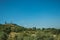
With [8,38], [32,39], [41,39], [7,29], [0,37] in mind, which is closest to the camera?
[41,39]

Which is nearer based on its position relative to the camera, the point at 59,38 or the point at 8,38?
the point at 59,38

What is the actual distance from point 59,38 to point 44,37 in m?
4.24

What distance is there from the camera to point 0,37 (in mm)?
34844

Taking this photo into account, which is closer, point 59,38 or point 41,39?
point 41,39

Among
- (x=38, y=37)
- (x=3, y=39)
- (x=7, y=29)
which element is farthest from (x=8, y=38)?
(x=38, y=37)

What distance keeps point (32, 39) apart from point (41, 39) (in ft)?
8.75

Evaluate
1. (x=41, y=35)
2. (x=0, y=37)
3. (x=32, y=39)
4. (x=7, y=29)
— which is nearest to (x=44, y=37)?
(x=41, y=35)

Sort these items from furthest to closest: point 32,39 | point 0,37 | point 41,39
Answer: point 0,37
point 32,39
point 41,39

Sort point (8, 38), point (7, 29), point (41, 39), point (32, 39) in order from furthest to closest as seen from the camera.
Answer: point (7, 29) → point (8, 38) → point (32, 39) → point (41, 39)

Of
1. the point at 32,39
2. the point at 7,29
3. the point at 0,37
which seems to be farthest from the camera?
the point at 7,29

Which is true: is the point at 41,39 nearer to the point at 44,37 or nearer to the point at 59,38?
the point at 44,37

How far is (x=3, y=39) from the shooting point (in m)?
35.7

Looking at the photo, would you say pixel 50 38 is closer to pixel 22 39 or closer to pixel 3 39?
pixel 22 39

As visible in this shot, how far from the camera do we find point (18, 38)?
3170cm
